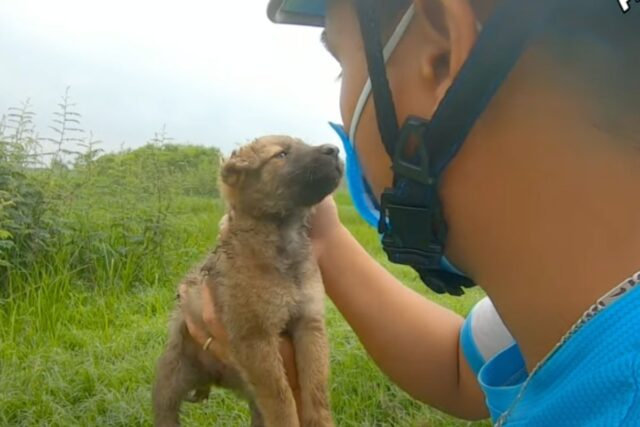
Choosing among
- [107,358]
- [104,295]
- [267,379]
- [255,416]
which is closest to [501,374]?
[267,379]

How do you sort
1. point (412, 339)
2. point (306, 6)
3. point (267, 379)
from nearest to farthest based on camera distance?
point (306, 6) → point (412, 339) → point (267, 379)

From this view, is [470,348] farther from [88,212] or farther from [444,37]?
[88,212]

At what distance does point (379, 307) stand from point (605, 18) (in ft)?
5.01

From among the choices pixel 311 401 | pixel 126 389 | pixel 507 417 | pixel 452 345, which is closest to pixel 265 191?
pixel 311 401

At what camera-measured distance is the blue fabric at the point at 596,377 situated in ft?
3.07

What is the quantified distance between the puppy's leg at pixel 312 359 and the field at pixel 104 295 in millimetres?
1034

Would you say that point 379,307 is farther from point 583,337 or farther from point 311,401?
point 583,337

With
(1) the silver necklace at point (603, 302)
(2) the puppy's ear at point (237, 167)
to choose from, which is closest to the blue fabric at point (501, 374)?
(1) the silver necklace at point (603, 302)

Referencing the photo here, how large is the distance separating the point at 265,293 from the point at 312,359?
1.00ft

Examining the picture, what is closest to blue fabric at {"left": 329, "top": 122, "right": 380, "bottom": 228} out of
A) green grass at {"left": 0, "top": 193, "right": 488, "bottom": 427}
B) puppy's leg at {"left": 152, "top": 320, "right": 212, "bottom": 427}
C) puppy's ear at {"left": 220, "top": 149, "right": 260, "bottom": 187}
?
puppy's ear at {"left": 220, "top": 149, "right": 260, "bottom": 187}

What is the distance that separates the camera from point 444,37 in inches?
43.0

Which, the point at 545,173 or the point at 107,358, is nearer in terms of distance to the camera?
the point at 545,173

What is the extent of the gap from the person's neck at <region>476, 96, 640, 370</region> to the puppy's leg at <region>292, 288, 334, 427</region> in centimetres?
191

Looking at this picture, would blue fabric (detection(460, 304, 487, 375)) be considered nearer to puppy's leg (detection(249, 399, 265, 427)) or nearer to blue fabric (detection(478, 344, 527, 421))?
blue fabric (detection(478, 344, 527, 421))
